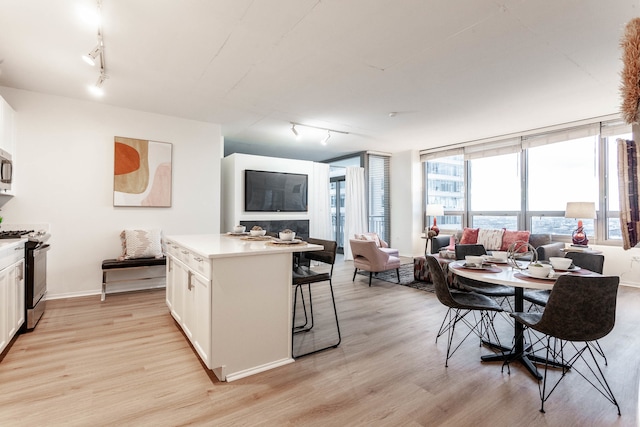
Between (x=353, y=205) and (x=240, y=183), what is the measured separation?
109 inches

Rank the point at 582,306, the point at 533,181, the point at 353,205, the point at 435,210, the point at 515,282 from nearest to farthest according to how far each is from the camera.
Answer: the point at 582,306 < the point at 515,282 < the point at 533,181 < the point at 435,210 < the point at 353,205

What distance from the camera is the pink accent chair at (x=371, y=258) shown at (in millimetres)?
4840

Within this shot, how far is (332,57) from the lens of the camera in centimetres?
307

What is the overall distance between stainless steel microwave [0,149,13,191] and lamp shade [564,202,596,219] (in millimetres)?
7371

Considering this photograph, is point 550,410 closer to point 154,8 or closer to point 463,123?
point 154,8

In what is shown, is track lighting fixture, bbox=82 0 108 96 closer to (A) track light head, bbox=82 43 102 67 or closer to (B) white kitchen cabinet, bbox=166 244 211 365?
(A) track light head, bbox=82 43 102 67

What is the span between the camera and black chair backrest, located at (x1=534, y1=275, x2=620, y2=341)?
1841mm

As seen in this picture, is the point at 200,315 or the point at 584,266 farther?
the point at 584,266

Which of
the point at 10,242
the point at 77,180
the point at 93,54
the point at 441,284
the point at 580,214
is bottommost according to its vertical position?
the point at 441,284

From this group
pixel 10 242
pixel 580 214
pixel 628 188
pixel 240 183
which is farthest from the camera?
pixel 240 183

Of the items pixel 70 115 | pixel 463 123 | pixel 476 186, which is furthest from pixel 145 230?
pixel 476 186

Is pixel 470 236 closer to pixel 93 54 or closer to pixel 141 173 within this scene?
pixel 141 173

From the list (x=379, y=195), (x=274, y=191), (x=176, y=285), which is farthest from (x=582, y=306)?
(x=379, y=195)

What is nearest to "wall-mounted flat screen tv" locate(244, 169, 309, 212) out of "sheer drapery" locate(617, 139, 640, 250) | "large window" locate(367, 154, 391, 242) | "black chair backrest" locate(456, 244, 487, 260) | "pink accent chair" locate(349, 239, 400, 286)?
"pink accent chair" locate(349, 239, 400, 286)
